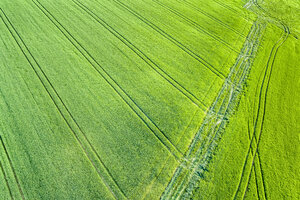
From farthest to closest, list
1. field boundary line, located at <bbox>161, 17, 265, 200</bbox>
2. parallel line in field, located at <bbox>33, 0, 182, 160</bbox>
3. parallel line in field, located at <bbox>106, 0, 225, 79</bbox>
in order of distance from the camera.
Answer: parallel line in field, located at <bbox>106, 0, 225, 79</bbox> → parallel line in field, located at <bbox>33, 0, 182, 160</bbox> → field boundary line, located at <bbox>161, 17, 265, 200</bbox>

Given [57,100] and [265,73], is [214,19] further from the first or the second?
[57,100]

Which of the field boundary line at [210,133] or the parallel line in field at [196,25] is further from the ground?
the parallel line in field at [196,25]

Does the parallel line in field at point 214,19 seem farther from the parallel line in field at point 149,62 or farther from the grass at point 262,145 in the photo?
the parallel line in field at point 149,62

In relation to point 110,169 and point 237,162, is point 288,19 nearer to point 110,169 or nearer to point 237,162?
point 237,162

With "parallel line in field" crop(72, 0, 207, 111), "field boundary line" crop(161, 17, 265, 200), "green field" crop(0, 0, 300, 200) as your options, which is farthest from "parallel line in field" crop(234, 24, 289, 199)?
"parallel line in field" crop(72, 0, 207, 111)

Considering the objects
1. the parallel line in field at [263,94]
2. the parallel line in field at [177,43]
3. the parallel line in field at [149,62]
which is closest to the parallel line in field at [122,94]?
the parallel line in field at [149,62]

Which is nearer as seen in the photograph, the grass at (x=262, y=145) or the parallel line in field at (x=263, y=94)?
the grass at (x=262, y=145)

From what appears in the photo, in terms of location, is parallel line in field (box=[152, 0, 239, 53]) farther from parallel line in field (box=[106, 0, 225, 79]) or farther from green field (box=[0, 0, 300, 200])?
parallel line in field (box=[106, 0, 225, 79])
